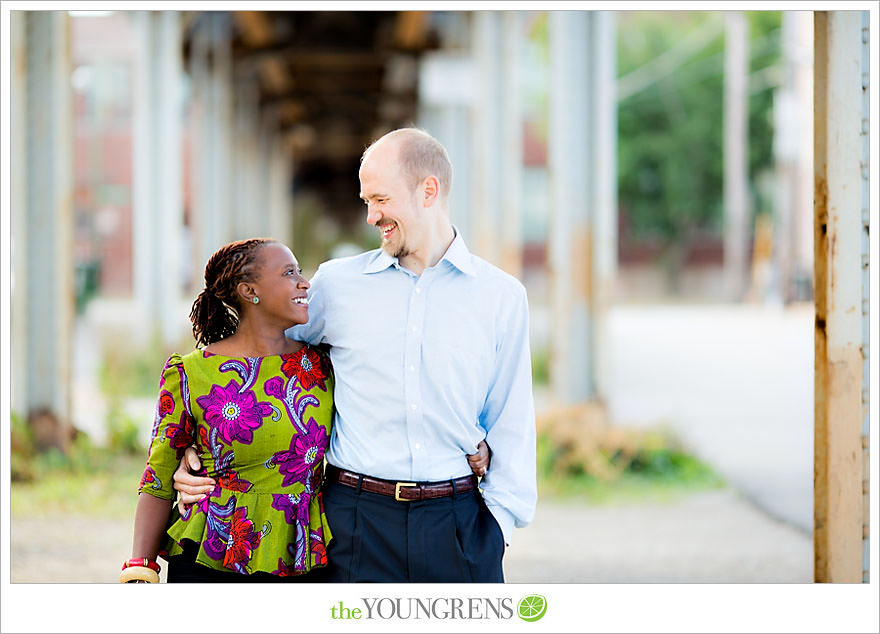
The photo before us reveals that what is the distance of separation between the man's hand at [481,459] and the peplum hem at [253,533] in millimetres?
463

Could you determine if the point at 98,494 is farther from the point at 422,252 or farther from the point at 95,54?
the point at 95,54

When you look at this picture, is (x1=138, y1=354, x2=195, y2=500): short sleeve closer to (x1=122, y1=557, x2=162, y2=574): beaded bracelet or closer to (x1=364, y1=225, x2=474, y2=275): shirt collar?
(x1=122, y1=557, x2=162, y2=574): beaded bracelet

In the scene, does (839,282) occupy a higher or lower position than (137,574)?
higher

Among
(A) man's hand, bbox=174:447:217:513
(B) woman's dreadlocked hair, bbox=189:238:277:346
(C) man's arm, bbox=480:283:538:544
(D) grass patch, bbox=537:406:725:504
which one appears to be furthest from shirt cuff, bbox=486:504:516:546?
(D) grass patch, bbox=537:406:725:504

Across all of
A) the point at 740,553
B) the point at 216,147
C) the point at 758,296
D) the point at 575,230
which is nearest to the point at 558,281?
the point at 575,230

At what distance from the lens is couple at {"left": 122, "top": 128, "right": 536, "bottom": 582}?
3.05m

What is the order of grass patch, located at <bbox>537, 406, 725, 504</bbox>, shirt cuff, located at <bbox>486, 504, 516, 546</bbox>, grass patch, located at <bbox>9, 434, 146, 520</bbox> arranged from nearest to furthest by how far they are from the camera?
shirt cuff, located at <bbox>486, 504, 516, 546</bbox>
grass patch, located at <bbox>9, 434, 146, 520</bbox>
grass patch, located at <bbox>537, 406, 725, 504</bbox>

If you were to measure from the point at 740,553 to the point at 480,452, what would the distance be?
3.32 metres

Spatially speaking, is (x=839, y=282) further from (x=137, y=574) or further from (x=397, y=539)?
(x=137, y=574)

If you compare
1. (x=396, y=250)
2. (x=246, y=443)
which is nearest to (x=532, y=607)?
(x=246, y=443)

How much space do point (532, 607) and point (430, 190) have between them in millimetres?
1202

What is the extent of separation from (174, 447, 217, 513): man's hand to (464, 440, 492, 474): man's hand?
0.70 meters

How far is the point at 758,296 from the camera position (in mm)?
33125

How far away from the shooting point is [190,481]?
3062 mm
